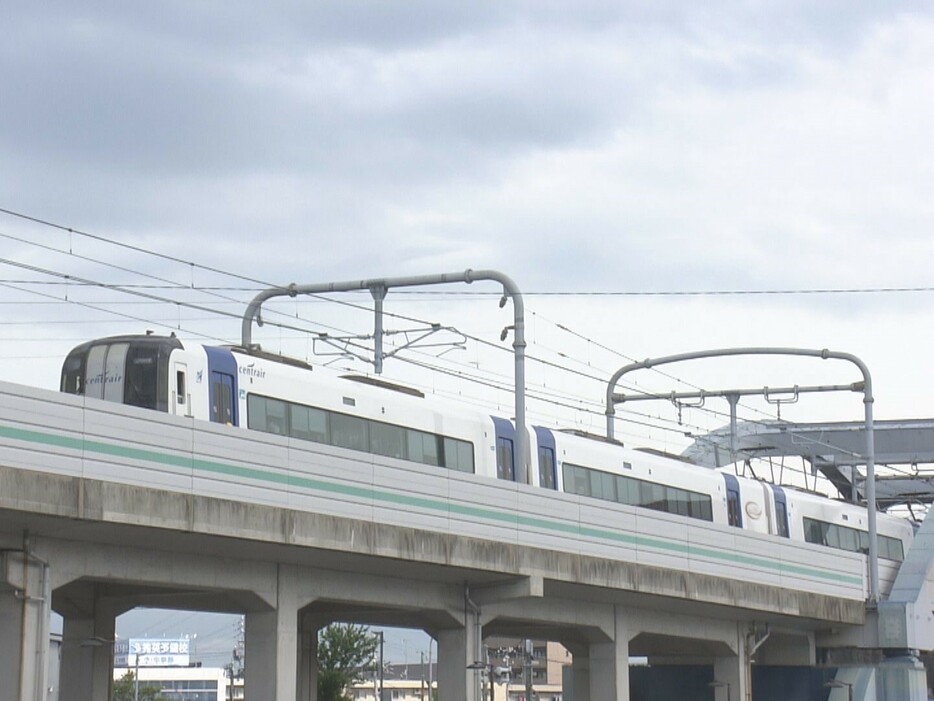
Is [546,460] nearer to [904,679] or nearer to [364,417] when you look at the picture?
[364,417]

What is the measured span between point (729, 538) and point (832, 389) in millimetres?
10772

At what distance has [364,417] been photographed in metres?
32.1

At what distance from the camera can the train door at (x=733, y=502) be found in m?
46.8

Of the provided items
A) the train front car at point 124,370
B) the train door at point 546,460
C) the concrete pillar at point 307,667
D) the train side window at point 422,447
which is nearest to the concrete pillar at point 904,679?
the train door at point 546,460

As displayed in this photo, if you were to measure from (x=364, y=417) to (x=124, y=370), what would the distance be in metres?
5.39

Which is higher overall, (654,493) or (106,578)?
(654,493)

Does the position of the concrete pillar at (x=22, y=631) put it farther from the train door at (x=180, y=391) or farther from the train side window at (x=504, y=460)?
the train side window at (x=504, y=460)

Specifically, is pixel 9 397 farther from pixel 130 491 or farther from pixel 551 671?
pixel 551 671

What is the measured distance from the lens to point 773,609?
40.4 m

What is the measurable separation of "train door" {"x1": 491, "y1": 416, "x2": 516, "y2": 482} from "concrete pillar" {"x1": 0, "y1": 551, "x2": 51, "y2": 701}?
14836 mm

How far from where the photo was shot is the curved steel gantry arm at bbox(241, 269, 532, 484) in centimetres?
3172

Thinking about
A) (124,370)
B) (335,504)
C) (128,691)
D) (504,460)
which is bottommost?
(128,691)

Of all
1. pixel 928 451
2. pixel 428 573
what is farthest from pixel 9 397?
pixel 928 451

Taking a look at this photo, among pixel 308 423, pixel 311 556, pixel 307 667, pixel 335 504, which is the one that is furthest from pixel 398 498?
pixel 307 667
